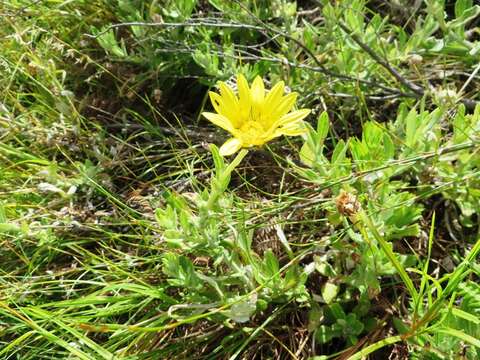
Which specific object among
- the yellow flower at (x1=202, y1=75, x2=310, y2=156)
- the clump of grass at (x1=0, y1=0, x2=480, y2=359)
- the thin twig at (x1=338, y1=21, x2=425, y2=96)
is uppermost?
the thin twig at (x1=338, y1=21, x2=425, y2=96)

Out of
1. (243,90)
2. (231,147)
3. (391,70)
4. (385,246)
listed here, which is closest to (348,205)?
(385,246)

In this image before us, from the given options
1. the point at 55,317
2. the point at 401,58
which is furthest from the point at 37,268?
the point at 401,58

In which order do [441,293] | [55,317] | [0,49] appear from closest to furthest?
[441,293]
[55,317]
[0,49]

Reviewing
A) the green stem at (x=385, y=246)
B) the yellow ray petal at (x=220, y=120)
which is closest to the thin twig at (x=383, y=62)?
the yellow ray petal at (x=220, y=120)

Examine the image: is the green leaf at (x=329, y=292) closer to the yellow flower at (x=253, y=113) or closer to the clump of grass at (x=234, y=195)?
the clump of grass at (x=234, y=195)

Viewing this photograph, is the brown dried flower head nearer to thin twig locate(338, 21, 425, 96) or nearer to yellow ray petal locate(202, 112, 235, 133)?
yellow ray petal locate(202, 112, 235, 133)

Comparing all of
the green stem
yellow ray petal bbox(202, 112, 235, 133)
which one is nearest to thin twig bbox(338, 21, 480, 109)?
yellow ray petal bbox(202, 112, 235, 133)

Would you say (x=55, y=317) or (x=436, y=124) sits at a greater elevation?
(x=436, y=124)

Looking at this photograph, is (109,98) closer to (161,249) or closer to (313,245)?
(161,249)
